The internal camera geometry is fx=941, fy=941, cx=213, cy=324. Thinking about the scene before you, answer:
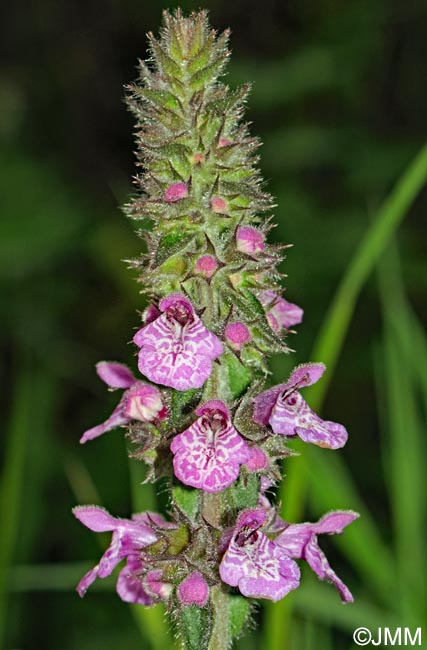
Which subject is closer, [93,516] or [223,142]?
[223,142]

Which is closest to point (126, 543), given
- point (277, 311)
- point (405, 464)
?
point (277, 311)

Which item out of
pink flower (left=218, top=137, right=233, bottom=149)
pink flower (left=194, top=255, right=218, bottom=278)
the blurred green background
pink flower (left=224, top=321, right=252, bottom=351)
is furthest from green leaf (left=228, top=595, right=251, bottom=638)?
the blurred green background

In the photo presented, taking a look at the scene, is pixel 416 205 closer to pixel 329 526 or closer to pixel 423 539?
pixel 423 539

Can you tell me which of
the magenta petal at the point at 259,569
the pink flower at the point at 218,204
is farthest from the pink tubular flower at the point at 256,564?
the pink flower at the point at 218,204

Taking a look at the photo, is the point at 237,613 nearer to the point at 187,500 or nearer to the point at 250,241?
the point at 187,500

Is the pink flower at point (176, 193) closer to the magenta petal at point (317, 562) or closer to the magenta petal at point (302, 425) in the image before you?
the magenta petal at point (302, 425)

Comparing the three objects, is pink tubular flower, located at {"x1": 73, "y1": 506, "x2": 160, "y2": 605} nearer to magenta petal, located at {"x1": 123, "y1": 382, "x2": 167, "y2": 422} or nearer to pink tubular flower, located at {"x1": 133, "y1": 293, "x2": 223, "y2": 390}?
magenta petal, located at {"x1": 123, "y1": 382, "x2": 167, "y2": 422}
